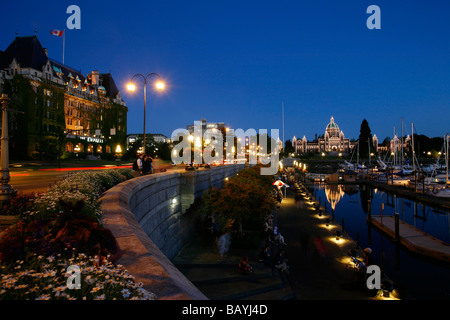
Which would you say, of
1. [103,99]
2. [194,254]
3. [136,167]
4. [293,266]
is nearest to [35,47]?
[103,99]

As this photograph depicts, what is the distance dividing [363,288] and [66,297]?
63.8 ft

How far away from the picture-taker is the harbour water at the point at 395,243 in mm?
22266

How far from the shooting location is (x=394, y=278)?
23266 mm

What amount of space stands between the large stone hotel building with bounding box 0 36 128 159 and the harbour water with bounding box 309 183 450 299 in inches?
1917

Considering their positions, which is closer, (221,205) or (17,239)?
(17,239)

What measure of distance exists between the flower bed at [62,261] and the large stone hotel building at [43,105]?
56.3m

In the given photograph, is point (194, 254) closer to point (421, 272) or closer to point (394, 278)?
point (394, 278)

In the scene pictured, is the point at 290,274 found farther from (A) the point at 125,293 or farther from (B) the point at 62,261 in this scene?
Result: (A) the point at 125,293

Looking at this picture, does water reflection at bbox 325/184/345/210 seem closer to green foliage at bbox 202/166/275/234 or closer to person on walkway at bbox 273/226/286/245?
person on walkway at bbox 273/226/286/245

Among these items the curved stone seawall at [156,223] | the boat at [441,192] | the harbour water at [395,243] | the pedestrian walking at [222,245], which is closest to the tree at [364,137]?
the harbour water at [395,243]

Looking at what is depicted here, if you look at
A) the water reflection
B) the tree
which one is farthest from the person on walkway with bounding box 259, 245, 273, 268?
the tree

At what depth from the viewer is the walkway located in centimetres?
1673

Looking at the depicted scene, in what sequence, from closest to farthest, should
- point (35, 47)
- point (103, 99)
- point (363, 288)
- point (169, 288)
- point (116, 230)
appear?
point (169, 288) < point (116, 230) < point (363, 288) < point (35, 47) < point (103, 99)

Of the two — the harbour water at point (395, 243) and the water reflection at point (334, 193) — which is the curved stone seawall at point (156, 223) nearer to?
the harbour water at point (395, 243)
